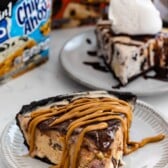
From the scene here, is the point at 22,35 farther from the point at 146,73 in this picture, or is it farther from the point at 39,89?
the point at 146,73

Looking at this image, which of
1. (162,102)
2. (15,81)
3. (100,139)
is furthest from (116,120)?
(15,81)

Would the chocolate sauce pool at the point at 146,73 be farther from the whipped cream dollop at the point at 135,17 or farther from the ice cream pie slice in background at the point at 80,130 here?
the ice cream pie slice in background at the point at 80,130

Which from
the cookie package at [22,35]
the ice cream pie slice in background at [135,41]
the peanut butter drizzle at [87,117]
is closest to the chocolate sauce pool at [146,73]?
the ice cream pie slice in background at [135,41]

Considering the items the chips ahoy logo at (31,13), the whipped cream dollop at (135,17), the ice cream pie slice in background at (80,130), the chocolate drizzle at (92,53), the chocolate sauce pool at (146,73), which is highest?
the chips ahoy logo at (31,13)

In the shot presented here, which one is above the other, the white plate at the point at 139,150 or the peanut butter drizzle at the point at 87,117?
the peanut butter drizzle at the point at 87,117

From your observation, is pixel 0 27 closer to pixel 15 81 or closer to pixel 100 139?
pixel 15 81

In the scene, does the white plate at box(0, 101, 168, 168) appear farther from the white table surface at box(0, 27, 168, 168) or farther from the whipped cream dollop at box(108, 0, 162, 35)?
the whipped cream dollop at box(108, 0, 162, 35)
